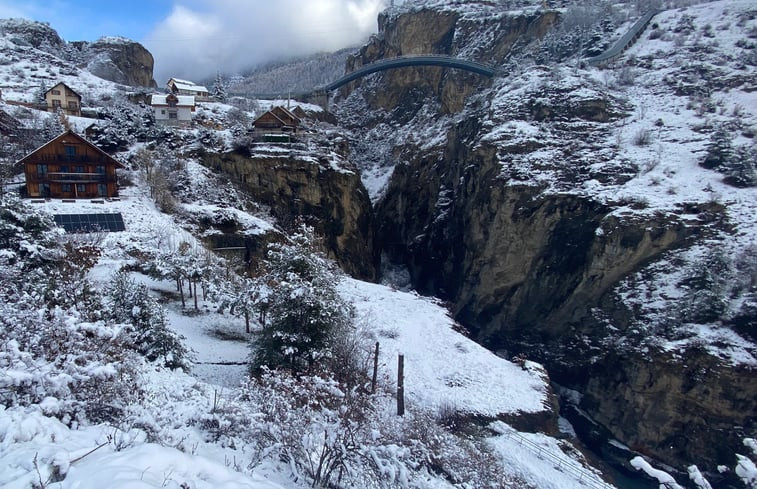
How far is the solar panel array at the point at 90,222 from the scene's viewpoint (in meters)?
22.2

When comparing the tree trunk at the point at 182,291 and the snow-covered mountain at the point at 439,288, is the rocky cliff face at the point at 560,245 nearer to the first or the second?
the snow-covered mountain at the point at 439,288

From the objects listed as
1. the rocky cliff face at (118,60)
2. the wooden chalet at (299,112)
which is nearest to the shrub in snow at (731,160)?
the wooden chalet at (299,112)

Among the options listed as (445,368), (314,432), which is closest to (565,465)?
(445,368)

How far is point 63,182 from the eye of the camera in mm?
25766

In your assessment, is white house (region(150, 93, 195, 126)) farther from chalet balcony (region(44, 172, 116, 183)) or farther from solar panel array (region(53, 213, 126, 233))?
solar panel array (region(53, 213, 126, 233))

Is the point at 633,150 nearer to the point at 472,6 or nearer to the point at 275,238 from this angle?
the point at 275,238

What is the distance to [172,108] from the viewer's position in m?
43.6

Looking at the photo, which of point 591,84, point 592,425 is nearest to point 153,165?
point 592,425

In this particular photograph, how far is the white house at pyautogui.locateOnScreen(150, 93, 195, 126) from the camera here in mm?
43156

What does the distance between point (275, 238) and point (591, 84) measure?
30.1 meters

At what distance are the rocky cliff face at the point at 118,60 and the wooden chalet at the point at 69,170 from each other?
44.8 meters

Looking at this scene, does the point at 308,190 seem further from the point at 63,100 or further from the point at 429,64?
the point at 429,64

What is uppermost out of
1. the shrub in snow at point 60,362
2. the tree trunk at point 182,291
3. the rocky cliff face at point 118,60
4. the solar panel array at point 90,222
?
the rocky cliff face at point 118,60

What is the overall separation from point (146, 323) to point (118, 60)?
70.2 metres
